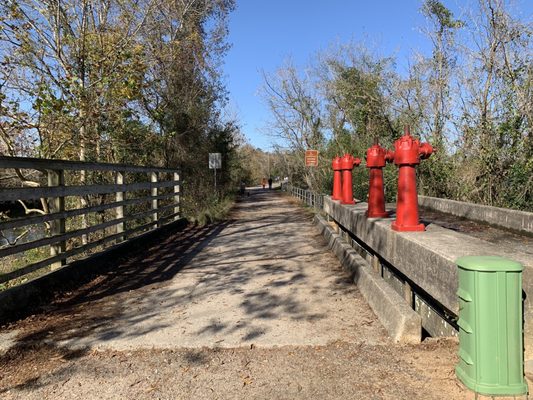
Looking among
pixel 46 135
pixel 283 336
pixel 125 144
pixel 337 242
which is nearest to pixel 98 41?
pixel 46 135

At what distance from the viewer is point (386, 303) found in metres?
4.41

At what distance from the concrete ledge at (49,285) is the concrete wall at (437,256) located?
13.4 ft

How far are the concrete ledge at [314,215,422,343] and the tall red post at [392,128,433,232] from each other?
2.41ft

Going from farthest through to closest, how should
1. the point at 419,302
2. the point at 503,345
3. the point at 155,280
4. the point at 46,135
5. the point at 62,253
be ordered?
the point at 46,135 → the point at 155,280 → the point at 62,253 → the point at 419,302 → the point at 503,345

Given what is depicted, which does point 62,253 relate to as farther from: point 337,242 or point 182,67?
point 182,67

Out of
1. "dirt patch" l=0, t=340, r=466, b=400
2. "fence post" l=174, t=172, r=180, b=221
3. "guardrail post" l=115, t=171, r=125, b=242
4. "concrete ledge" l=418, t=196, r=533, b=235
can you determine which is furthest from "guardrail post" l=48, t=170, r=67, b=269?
"fence post" l=174, t=172, r=180, b=221

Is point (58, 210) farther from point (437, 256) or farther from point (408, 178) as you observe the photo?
point (437, 256)

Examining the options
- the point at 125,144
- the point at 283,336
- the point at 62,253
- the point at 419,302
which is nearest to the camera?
the point at 283,336

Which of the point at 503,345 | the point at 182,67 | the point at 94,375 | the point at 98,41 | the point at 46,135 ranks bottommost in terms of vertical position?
the point at 94,375

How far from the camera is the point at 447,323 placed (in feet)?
13.9

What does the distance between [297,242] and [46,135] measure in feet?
19.3

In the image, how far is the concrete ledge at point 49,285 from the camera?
4719mm

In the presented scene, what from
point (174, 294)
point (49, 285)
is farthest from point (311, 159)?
point (49, 285)

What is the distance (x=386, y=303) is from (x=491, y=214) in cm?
431
